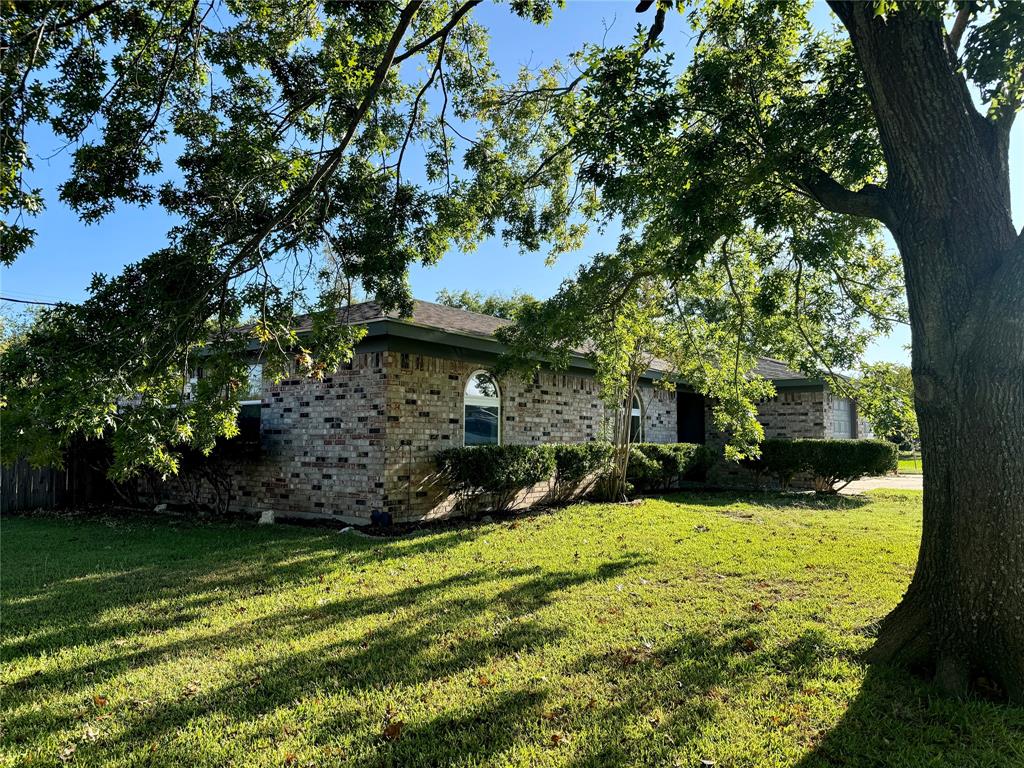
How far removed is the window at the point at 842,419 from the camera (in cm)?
1881

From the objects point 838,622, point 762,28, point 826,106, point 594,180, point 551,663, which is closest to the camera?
point 551,663

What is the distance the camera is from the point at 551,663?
409 cm

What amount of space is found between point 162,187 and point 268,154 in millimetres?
1122

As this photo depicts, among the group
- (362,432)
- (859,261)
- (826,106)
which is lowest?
(362,432)

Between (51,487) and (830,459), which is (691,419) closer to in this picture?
(830,459)

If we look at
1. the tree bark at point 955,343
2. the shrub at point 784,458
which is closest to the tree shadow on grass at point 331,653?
the tree bark at point 955,343

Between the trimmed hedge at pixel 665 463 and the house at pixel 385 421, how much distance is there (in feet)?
6.68

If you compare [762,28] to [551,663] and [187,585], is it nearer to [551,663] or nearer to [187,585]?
[551,663]

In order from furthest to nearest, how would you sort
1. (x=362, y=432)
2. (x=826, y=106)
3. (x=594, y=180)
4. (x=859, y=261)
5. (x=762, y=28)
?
1. (x=362, y=432)
2. (x=859, y=261)
3. (x=594, y=180)
4. (x=762, y=28)
5. (x=826, y=106)

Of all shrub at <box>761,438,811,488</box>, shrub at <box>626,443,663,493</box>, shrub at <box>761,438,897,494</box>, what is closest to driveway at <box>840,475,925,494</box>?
shrub at <box>761,438,897,494</box>

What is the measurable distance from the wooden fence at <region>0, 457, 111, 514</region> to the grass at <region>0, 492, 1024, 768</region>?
19.4 ft

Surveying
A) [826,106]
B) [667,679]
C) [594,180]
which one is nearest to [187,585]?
[667,679]

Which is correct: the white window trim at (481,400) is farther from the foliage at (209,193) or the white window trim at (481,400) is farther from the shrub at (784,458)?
the shrub at (784,458)

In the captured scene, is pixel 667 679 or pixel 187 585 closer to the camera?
pixel 667 679
